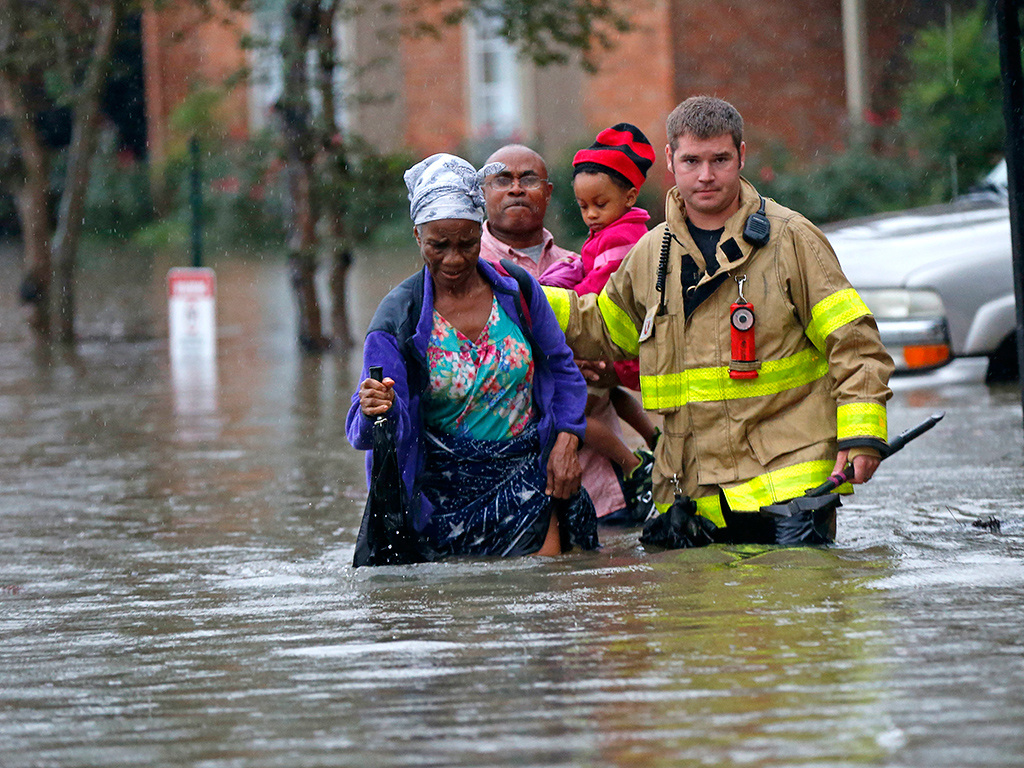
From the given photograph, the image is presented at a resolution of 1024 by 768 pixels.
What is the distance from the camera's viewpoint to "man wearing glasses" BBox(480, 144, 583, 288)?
21.8 feet

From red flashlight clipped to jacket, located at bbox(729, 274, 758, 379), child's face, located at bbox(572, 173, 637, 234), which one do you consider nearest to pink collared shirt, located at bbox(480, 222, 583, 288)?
child's face, located at bbox(572, 173, 637, 234)

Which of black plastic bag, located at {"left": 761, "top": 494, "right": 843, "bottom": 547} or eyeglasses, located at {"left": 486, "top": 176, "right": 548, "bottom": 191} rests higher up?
eyeglasses, located at {"left": 486, "top": 176, "right": 548, "bottom": 191}

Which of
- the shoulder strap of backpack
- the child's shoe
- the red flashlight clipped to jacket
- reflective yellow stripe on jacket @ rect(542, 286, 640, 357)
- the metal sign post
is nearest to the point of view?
the red flashlight clipped to jacket

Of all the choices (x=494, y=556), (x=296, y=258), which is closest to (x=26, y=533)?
(x=494, y=556)

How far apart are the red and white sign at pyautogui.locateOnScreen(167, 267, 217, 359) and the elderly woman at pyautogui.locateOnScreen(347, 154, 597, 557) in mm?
10561

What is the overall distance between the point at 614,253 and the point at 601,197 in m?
0.24

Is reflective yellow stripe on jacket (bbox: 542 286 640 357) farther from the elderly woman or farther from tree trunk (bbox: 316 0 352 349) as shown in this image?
tree trunk (bbox: 316 0 352 349)

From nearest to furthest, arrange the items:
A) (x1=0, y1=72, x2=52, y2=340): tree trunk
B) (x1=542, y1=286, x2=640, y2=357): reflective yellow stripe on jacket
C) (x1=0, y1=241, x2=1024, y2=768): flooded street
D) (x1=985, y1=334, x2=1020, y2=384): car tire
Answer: (x1=0, y1=241, x2=1024, y2=768): flooded street < (x1=542, y1=286, x2=640, y2=357): reflective yellow stripe on jacket < (x1=985, y1=334, x2=1020, y2=384): car tire < (x1=0, y1=72, x2=52, y2=340): tree trunk

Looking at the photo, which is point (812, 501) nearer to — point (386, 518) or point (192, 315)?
point (386, 518)

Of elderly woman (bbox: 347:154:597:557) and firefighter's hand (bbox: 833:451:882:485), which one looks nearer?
firefighter's hand (bbox: 833:451:882:485)

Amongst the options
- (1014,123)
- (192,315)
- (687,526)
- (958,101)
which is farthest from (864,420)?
(958,101)

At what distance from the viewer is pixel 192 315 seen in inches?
648

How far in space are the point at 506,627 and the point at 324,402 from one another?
25.3ft

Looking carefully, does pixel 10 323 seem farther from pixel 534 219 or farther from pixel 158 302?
pixel 534 219
